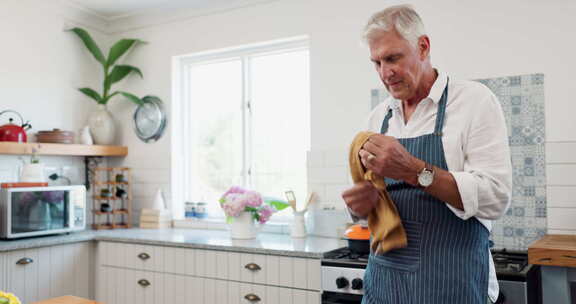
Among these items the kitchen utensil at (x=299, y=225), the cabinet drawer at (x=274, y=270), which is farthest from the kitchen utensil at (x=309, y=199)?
the cabinet drawer at (x=274, y=270)

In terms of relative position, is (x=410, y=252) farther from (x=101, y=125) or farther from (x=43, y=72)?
(x=43, y=72)

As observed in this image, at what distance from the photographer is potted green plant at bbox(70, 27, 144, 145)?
4.19m

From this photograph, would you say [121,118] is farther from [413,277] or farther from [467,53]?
[413,277]

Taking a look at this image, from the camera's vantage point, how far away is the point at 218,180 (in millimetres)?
4090

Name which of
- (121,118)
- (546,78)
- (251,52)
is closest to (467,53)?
(546,78)

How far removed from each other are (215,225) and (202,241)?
69 centimetres

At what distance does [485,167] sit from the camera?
3.96 feet

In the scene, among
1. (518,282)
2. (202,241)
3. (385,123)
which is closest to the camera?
(385,123)

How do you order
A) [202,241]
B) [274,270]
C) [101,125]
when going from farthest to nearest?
[101,125], [202,241], [274,270]

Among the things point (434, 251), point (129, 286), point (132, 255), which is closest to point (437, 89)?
point (434, 251)

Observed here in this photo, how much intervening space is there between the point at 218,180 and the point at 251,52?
107 cm

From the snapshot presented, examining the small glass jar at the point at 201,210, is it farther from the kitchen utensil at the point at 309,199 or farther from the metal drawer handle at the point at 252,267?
the metal drawer handle at the point at 252,267

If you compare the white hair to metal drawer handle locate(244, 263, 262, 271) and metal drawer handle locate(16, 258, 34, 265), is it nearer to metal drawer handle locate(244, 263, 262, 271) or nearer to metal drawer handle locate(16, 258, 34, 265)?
metal drawer handle locate(244, 263, 262, 271)

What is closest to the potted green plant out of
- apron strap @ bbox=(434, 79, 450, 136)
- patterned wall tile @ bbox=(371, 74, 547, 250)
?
patterned wall tile @ bbox=(371, 74, 547, 250)
